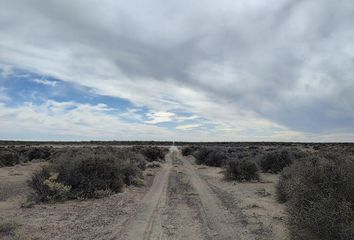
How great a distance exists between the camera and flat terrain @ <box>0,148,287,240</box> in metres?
10.6

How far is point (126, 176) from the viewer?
22.3 meters

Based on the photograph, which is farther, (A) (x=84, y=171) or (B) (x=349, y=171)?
(A) (x=84, y=171)

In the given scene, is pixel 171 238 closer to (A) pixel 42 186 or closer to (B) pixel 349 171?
(B) pixel 349 171

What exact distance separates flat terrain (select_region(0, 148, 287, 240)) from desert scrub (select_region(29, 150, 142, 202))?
74 centimetres

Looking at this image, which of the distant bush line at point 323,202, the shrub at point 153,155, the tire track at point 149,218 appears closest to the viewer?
the distant bush line at point 323,202

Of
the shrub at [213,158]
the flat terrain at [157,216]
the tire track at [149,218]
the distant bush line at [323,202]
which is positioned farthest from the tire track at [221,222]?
the shrub at [213,158]

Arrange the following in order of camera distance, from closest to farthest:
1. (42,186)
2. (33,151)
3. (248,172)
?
(42,186), (248,172), (33,151)

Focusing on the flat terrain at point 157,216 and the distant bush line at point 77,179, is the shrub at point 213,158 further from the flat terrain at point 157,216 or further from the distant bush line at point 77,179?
the flat terrain at point 157,216

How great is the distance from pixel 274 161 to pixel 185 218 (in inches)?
784

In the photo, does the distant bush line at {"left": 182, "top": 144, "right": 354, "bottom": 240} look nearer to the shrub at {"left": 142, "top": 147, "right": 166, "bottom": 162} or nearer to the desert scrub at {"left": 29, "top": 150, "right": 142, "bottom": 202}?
the desert scrub at {"left": 29, "top": 150, "right": 142, "bottom": 202}

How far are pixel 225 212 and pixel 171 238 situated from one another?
419 cm

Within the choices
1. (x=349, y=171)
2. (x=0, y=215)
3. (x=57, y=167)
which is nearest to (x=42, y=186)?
(x=57, y=167)

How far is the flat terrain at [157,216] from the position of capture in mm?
10555

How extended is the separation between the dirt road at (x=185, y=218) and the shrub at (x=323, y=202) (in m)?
2.28
